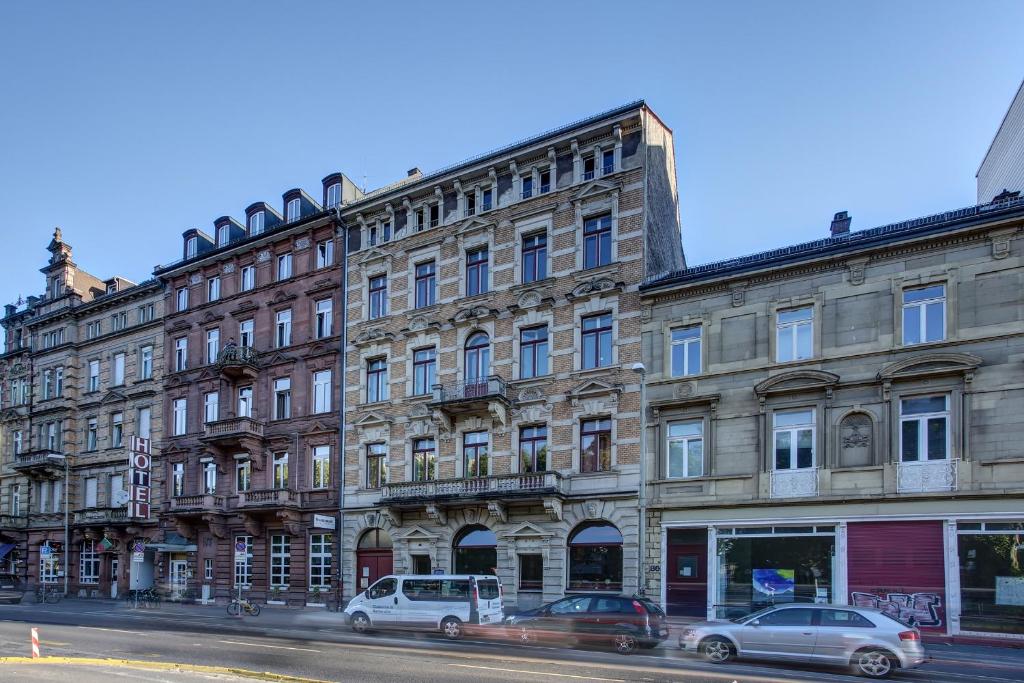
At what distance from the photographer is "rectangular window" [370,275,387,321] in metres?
38.4

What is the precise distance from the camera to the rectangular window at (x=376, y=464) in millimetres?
36784

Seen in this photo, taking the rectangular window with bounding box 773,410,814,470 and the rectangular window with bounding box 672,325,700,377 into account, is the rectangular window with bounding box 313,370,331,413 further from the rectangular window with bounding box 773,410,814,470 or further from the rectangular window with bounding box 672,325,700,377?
the rectangular window with bounding box 773,410,814,470

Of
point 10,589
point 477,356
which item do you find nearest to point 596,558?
point 477,356

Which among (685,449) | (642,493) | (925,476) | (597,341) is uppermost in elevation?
(597,341)

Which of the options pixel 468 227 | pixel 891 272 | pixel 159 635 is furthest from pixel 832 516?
pixel 159 635

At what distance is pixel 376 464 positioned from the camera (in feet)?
122

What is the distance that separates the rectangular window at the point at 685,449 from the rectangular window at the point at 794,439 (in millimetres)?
2650

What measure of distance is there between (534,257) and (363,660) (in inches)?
739

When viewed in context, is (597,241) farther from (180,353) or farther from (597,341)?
(180,353)

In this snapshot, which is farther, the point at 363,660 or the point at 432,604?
the point at 432,604

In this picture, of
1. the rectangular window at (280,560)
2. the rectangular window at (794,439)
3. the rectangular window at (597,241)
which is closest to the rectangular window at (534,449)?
the rectangular window at (597,241)

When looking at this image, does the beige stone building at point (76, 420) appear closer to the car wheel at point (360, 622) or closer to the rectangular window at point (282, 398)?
the rectangular window at point (282, 398)

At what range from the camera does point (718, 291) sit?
96.3ft

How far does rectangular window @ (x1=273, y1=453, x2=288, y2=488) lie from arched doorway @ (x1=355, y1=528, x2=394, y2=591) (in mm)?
5479
